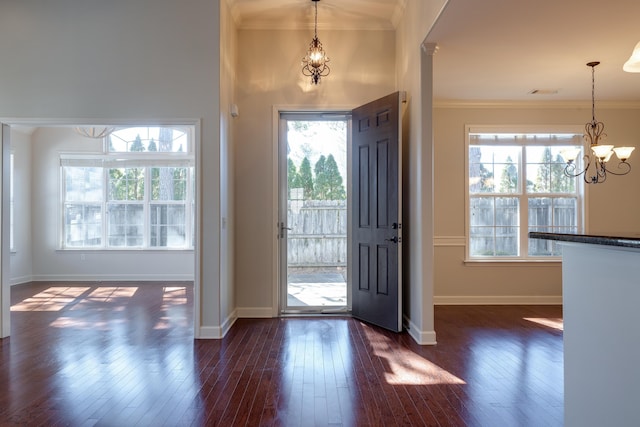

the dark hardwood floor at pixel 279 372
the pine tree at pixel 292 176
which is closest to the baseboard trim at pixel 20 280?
the dark hardwood floor at pixel 279 372

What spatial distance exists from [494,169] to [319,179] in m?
2.55

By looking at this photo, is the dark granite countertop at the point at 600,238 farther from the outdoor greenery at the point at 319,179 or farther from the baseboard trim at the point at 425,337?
the outdoor greenery at the point at 319,179

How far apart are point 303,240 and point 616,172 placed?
4.37 m

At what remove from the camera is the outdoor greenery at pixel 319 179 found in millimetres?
4562

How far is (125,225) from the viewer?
7.07 meters

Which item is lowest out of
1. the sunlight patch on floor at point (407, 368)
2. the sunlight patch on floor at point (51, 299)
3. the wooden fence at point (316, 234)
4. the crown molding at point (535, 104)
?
the sunlight patch on floor at point (51, 299)

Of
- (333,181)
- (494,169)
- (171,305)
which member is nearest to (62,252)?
(171,305)

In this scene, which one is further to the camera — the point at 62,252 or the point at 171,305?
the point at 62,252

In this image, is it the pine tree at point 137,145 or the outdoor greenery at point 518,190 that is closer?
the outdoor greenery at point 518,190

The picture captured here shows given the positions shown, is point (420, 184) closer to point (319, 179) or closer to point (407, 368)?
point (319, 179)

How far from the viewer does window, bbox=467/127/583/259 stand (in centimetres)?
520

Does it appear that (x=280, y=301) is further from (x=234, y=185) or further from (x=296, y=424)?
(x=296, y=424)

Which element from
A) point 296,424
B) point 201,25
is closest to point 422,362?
point 296,424

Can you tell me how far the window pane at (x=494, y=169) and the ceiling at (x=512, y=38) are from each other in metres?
0.70
